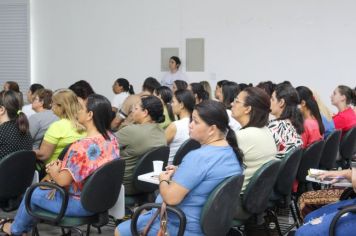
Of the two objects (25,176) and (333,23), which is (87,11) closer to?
(333,23)

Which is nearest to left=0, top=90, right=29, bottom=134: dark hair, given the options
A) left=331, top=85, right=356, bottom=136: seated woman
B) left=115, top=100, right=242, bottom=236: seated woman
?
left=115, top=100, right=242, bottom=236: seated woman

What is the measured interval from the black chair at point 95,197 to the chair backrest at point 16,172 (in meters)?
0.33

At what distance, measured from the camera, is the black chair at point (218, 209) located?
104 inches

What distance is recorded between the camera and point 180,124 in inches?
180

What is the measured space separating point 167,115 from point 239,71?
371 centimetres

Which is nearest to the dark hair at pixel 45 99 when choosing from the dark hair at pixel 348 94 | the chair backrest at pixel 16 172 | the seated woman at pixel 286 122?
the chair backrest at pixel 16 172

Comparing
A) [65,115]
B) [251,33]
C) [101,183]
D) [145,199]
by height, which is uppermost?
[251,33]

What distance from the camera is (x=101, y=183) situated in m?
3.16

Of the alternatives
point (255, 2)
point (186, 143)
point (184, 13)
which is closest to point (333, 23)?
point (255, 2)

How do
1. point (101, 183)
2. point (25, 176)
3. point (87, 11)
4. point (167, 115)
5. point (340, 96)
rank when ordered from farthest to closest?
1. point (87, 11)
2. point (340, 96)
3. point (167, 115)
4. point (25, 176)
5. point (101, 183)

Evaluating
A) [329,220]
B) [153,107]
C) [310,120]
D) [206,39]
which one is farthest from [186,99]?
[206,39]

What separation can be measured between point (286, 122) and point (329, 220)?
148 centimetres

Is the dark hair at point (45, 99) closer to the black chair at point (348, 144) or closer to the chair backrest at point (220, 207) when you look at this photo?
the chair backrest at point (220, 207)

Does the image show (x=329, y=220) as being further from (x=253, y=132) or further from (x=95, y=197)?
(x=95, y=197)
